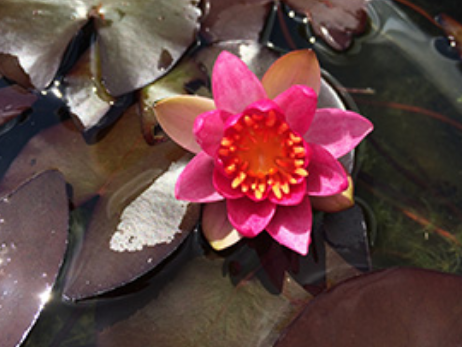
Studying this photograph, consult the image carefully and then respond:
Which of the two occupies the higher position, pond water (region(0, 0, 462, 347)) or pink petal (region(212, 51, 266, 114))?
pink petal (region(212, 51, 266, 114))

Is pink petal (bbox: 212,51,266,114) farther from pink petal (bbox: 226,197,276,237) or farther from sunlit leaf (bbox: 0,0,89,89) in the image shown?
sunlit leaf (bbox: 0,0,89,89)

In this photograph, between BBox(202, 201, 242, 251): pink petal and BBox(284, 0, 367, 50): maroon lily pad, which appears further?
BBox(284, 0, 367, 50): maroon lily pad

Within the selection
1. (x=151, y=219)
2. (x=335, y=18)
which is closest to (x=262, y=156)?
(x=151, y=219)

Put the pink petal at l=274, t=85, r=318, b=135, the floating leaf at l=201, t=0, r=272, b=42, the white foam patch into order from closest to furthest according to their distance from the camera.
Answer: the pink petal at l=274, t=85, r=318, b=135, the white foam patch, the floating leaf at l=201, t=0, r=272, b=42

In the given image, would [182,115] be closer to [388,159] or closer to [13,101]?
[13,101]

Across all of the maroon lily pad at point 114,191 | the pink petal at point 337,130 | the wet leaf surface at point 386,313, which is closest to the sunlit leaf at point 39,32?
the maroon lily pad at point 114,191

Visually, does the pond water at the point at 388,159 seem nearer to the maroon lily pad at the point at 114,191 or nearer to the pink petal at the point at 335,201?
the maroon lily pad at the point at 114,191

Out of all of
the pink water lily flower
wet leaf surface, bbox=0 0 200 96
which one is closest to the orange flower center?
the pink water lily flower
